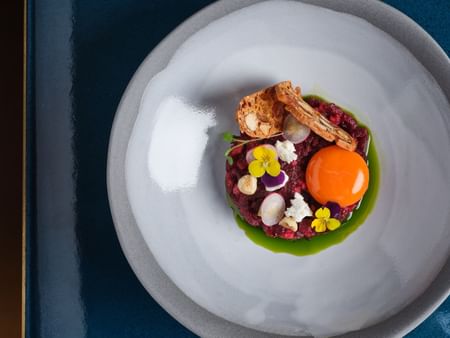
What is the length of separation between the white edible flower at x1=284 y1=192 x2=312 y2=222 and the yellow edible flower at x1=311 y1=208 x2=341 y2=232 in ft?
0.17

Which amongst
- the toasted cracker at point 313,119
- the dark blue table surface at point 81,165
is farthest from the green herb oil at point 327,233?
the dark blue table surface at point 81,165

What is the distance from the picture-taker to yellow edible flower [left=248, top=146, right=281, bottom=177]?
2.86 metres

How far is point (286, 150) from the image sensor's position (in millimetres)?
2875

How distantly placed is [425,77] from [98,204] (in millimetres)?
1672

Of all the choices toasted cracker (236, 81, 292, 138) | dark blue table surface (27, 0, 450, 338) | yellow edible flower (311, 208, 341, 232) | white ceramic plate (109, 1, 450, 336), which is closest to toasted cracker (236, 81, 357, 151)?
toasted cracker (236, 81, 292, 138)

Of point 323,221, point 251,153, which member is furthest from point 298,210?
point 251,153

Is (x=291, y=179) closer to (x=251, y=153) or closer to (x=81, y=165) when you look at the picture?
(x=251, y=153)

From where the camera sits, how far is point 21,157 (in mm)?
2973

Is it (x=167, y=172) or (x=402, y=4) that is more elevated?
(x=402, y=4)

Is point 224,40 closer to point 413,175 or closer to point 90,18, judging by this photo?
point 90,18

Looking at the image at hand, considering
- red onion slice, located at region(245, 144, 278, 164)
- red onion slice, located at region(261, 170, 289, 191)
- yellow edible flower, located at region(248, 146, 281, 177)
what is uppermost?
red onion slice, located at region(245, 144, 278, 164)

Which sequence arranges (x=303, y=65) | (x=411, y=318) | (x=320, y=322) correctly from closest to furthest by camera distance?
(x=411, y=318)
(x=320, y=322)
(x=303, y=65)

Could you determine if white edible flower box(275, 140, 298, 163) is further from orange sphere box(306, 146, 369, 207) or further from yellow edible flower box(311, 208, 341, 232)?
yellow edible flower box(311, 208, 341, 232)

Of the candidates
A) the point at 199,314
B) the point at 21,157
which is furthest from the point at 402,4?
the point at 21,157
